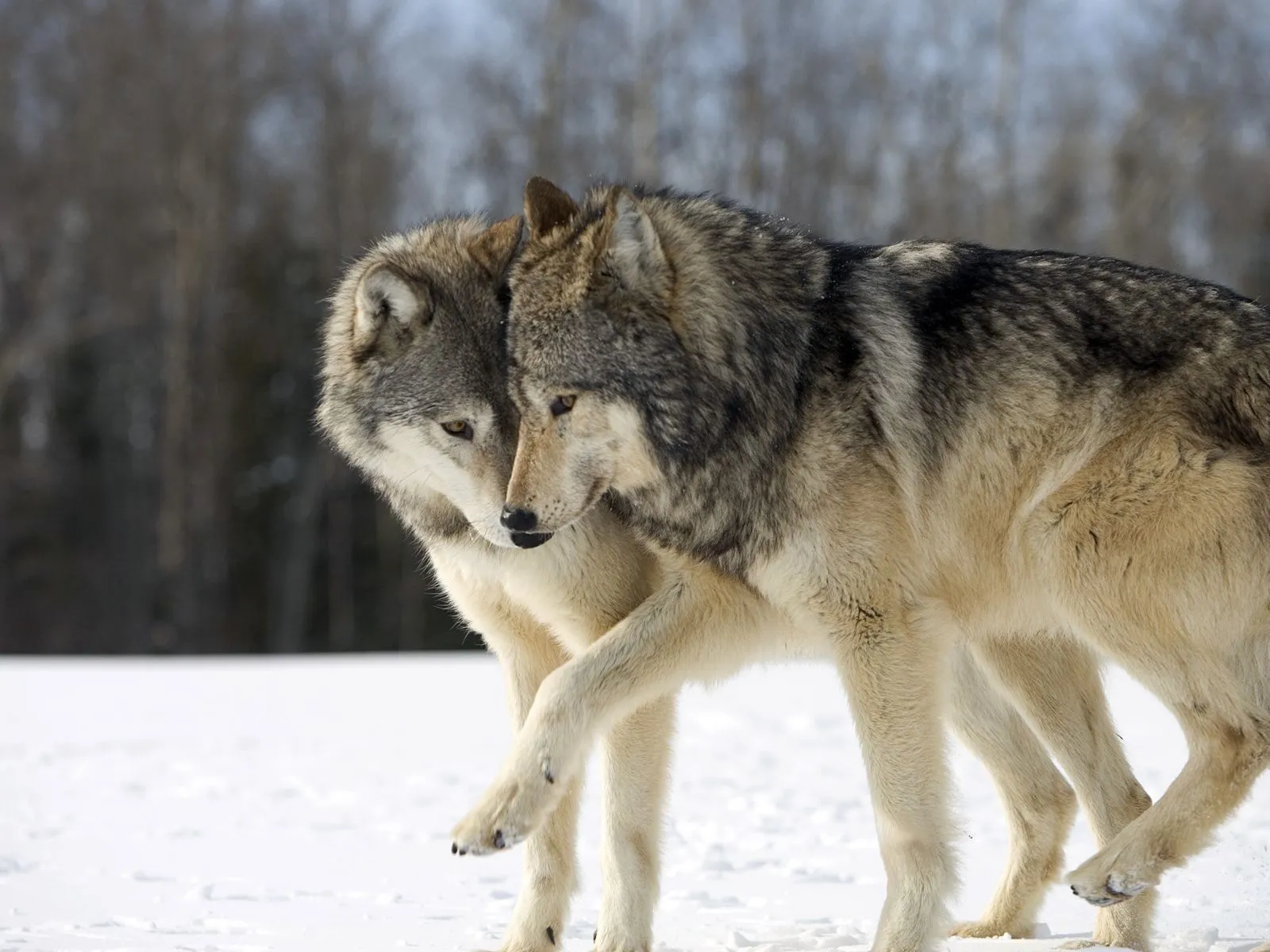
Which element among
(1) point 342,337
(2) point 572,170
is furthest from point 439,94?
(1) point 342,337

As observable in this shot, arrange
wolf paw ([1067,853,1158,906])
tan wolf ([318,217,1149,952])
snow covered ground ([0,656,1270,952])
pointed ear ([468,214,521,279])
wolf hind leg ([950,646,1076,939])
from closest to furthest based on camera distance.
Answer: wolf paw ([1067,853,1158,906]), tan wolf ([318,217,1149,952]), snow covered ground ([0,656,1270,952]), pointed ear ([468,214,521,279]), wolf hind leg ([950,646,1076,939])

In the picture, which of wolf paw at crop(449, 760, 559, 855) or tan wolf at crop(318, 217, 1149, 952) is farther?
tan wolf at crop(318, 217, 1149, 952)

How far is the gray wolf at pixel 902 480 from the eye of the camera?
424 centimetres

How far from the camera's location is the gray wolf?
424cm

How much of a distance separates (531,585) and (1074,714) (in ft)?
6.05

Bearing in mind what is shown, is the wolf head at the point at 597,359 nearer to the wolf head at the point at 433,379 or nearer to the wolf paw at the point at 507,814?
the wolf head at the point at 433,379

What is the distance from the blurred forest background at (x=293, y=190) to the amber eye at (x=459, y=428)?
17.9m

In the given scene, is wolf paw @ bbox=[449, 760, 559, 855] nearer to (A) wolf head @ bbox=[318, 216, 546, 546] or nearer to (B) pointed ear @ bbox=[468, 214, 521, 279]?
(A) wolf head @ bbox=[318, 216, 546, 546]

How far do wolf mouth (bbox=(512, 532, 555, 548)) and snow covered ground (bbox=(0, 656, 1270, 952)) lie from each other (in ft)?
4.09

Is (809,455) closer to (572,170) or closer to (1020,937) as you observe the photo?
(1020,937)

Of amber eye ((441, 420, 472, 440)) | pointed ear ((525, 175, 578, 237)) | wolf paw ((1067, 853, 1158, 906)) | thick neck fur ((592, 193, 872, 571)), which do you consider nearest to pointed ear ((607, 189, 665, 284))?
thick neck fur ((592, 193, 872, 571))

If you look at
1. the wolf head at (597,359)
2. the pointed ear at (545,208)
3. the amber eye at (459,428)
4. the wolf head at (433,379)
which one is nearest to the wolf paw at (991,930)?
the wolf head at (597,359)

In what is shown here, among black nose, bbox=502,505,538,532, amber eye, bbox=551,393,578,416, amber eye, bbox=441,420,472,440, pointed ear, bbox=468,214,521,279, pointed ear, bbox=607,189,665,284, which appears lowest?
black nose, bbox=502,505,538,532

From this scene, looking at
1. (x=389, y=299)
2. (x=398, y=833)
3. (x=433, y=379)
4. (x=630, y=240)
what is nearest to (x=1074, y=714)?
(x=630, y=240)
